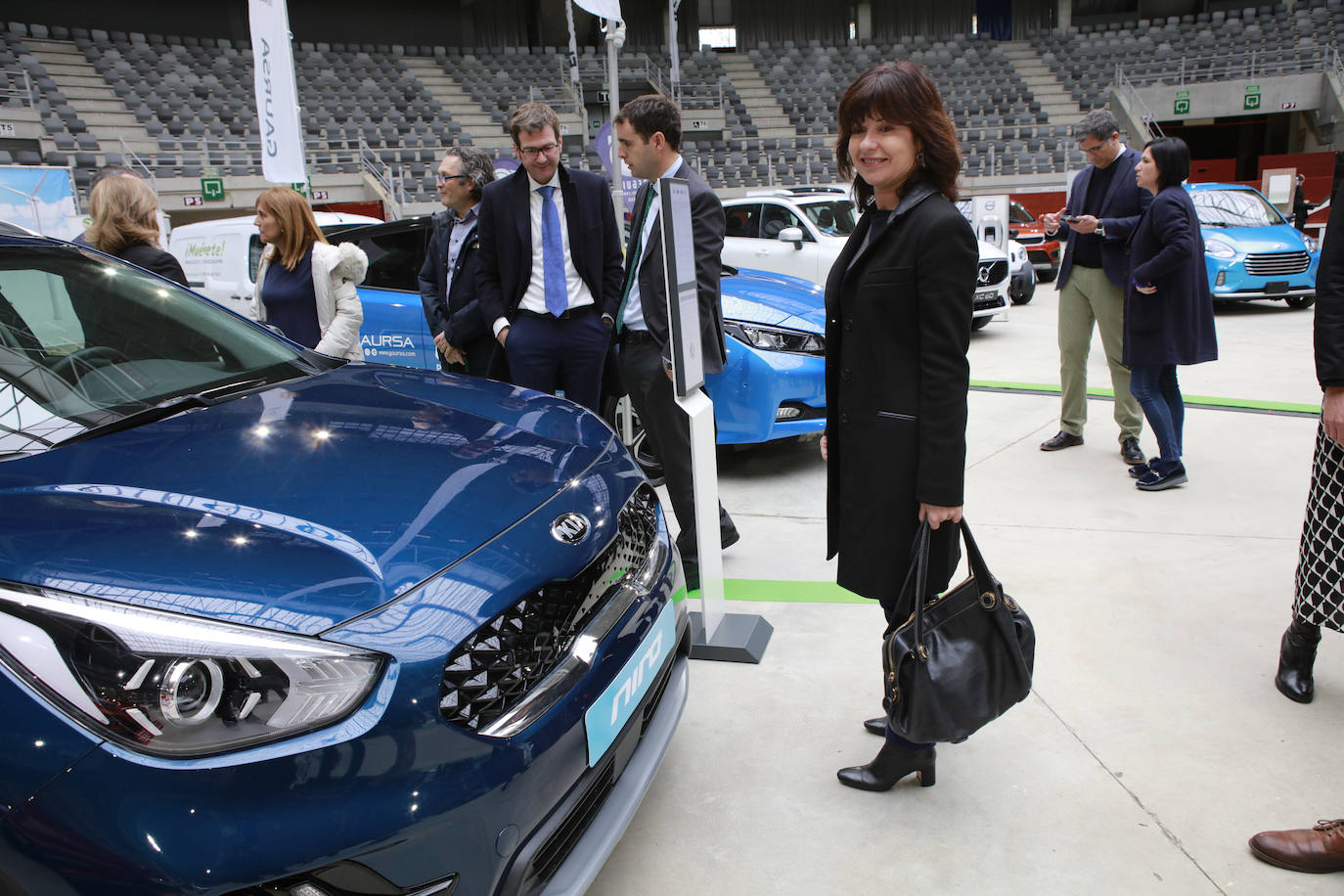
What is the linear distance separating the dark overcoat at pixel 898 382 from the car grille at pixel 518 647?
1.95 feet

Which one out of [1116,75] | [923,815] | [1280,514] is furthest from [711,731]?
[1116,75]

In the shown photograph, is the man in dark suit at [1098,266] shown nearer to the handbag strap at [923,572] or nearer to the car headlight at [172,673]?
the handbag strap at [923,572]

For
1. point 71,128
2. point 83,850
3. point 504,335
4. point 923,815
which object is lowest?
point 923,815

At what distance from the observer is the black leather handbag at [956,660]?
1.84 metres

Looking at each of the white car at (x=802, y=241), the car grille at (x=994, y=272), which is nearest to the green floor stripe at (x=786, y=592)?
the white car at (x=802, y=241)

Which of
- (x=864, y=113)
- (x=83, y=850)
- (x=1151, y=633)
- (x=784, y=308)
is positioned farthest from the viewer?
(x=784, y=308)

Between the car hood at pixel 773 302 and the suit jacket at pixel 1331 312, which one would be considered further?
the car hood at pixel 773 302

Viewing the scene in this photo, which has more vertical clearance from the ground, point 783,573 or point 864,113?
point 864,113

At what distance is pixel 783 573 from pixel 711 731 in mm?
1173

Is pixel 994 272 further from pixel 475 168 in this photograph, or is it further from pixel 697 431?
pixel 697 431

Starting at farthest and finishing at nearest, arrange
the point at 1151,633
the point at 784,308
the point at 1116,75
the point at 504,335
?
the point at 1116,75, the point at 784,308, the point at 504,335, the point at 1151,633

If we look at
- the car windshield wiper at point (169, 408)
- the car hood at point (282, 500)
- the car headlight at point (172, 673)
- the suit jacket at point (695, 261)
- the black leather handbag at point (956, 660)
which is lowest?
the black leather handbag at point (956, 660)

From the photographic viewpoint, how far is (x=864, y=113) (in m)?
1.85

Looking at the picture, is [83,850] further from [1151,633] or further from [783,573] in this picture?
[1151,633]
